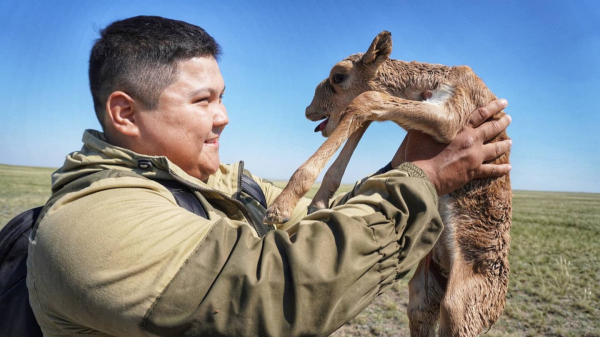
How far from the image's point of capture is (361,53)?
11.1ft

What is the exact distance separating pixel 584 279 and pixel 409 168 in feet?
31.6

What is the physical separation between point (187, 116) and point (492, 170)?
6.44 feet

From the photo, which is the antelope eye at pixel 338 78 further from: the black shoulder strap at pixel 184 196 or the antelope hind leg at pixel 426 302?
the black shoulder strap at pixel 184 196

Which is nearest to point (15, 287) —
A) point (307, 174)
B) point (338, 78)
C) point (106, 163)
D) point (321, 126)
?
point (106, 163)

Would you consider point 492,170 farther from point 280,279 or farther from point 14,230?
point 14,230

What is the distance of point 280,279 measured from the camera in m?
1.39

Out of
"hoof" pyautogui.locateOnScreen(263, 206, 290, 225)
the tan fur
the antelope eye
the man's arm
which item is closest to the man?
the man's arm

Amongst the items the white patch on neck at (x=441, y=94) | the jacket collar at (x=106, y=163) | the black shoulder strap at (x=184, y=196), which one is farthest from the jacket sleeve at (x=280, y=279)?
the white patch on neck at (x=441, y=94)

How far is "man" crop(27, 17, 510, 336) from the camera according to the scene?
134 cm

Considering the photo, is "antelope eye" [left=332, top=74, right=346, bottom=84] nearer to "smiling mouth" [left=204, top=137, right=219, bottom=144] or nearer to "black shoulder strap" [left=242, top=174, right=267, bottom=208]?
"black shoulder strap" [left=242, top=174, right=267, bottom=208]

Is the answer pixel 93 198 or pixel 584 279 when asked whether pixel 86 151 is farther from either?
pixel 584 279

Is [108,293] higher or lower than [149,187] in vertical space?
lower

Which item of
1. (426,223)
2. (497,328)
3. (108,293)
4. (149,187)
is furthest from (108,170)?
(497,328)

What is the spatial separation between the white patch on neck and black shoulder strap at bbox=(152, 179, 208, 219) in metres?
1.81
